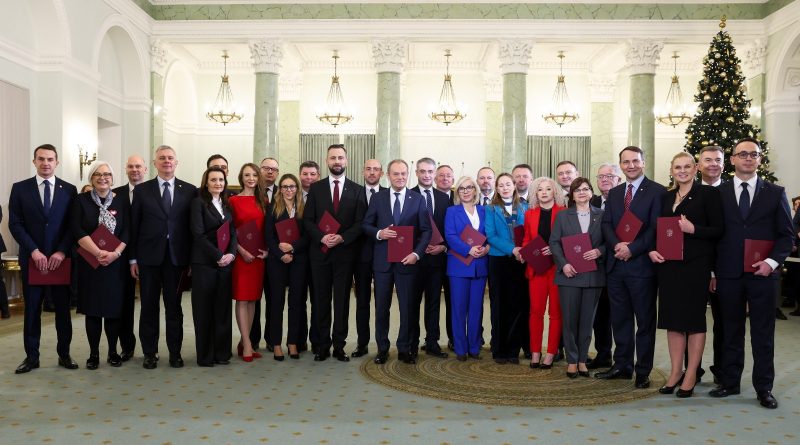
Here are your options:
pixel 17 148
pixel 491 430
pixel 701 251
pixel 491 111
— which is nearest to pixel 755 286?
pixel 701 251

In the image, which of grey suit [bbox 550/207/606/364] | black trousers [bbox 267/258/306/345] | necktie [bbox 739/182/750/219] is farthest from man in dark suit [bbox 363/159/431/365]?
necktie [bbox 739/182/750/219]

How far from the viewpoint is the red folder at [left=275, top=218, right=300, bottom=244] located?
6102 millimetres

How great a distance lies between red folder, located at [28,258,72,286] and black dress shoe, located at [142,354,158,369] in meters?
0.92

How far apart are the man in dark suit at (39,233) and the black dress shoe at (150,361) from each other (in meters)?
0.57

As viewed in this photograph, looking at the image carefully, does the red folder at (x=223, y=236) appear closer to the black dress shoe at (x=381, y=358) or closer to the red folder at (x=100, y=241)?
the red folder at (x=100, y=241)

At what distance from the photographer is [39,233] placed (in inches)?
223

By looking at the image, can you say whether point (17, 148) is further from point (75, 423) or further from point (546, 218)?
point (546, 218)

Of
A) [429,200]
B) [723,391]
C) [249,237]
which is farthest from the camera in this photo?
[429,200]

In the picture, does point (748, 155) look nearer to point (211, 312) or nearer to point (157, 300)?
point (211, 312)

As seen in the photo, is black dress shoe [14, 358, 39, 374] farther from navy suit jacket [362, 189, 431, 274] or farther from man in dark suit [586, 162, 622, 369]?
man in dark suit [586, 162, 622, 369]

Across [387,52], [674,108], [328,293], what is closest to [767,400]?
[328,293]

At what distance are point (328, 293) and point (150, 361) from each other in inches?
65.0

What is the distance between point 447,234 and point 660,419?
2.46 meters

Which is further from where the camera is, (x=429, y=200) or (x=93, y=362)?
(x=429, y=200)
